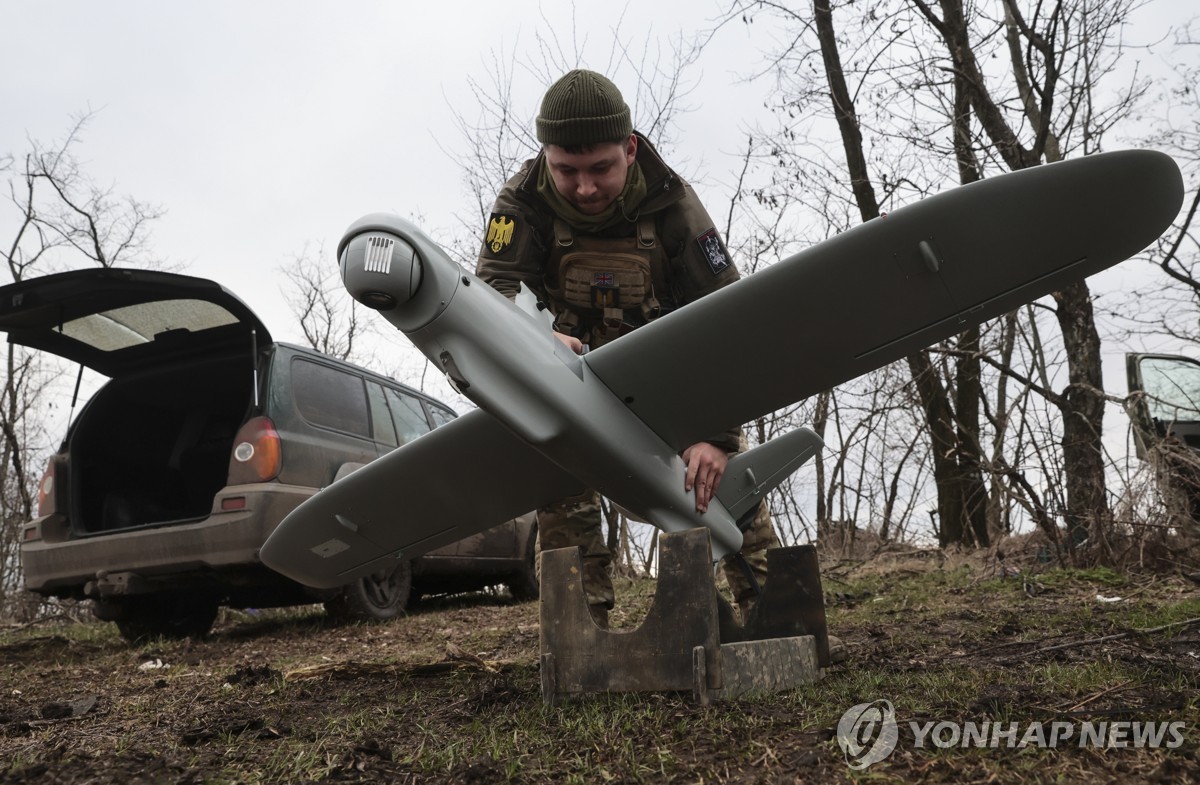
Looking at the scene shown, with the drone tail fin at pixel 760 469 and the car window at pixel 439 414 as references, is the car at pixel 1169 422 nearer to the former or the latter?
the drone tail fin at pixel 760 469

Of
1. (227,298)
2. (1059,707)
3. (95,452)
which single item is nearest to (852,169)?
(227,298)

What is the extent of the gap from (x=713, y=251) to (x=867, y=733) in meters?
1.87

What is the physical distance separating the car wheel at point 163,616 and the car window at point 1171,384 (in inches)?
279

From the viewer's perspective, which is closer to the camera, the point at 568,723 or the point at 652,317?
the point at 568,723

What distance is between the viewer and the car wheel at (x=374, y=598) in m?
5.72

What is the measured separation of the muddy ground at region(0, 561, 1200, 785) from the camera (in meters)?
1.71

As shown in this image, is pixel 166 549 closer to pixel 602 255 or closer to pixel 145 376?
pixel 145 376

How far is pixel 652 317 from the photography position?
11.0 ft

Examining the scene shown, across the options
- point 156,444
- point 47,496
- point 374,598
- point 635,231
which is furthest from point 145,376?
point 635,231

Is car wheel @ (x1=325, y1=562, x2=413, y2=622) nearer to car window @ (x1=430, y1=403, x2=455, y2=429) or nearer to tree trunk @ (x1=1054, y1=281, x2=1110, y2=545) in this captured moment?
car window @ (x1=430, y1=403, x2=455, y2=429)

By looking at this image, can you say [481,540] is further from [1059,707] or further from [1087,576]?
[1059,707]

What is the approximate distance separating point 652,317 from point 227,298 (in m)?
2.87

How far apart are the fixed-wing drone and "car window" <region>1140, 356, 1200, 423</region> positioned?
4.66m

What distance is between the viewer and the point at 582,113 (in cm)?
282
